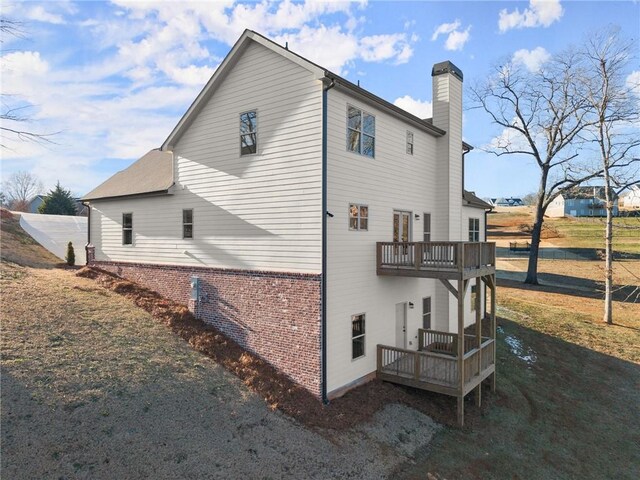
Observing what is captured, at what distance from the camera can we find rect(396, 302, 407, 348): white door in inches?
571

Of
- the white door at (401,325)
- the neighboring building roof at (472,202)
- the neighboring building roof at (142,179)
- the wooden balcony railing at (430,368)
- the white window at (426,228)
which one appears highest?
the neighboring building roof at (142,179)

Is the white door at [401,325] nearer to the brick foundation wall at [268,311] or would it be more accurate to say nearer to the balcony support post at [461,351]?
the balcony support post at [461,351]

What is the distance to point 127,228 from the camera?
1816 centimetres

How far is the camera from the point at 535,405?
14.0 metres

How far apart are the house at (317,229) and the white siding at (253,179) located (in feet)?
0.16

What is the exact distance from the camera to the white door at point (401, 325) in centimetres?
1452

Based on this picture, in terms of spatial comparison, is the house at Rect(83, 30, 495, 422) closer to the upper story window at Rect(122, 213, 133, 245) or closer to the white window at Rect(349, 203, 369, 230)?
the white window at Rect(349, 203, 369, 230)

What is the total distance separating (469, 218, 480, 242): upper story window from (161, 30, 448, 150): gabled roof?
608 cm

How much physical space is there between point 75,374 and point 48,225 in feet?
84.0

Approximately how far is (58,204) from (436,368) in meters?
44.7

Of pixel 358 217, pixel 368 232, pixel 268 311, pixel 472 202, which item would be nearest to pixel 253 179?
pixel 358 217

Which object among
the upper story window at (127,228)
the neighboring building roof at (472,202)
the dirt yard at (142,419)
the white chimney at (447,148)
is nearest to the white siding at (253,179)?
the upper story window at (127,228)

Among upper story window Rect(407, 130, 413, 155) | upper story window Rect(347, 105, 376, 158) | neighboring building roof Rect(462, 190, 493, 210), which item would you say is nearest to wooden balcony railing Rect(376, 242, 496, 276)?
upper story window Rect(347, 105, 376, 158)

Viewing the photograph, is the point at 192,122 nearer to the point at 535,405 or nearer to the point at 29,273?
the point at 29,273
